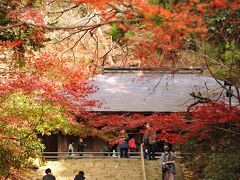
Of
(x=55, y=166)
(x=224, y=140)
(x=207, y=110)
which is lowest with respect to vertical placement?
(x=55, y=166)

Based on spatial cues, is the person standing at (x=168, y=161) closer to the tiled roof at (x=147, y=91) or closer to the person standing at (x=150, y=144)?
the person standing at (x=150, y=144)

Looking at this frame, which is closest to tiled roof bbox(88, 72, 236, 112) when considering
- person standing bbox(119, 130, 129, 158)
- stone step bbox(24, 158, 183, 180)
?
person standing bbox(119, 130, 129, 158)

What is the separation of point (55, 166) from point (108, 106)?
4.58m

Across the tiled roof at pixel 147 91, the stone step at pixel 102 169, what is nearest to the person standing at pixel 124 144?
the stone step at pixel 102 169

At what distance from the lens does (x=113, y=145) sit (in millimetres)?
23219

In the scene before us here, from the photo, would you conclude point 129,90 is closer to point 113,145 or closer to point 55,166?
point 113,145

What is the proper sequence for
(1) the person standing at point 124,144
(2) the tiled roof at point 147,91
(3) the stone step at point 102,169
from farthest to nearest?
1. (2) the tiled roof at point 147,91
2. (1) the person standing at point 124,144
3. (3) the stone step at point 102,169

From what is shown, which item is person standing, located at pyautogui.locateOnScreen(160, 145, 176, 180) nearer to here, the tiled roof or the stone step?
the stone step

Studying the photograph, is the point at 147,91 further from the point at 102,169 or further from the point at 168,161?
the point at 168,161

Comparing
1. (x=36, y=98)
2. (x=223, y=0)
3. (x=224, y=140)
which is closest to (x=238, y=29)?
(x=224, y=140)

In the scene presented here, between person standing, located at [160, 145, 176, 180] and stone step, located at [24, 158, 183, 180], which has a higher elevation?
person standing, located at [160, 145, 176, 180]

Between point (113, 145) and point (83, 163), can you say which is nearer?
point (83, 163)

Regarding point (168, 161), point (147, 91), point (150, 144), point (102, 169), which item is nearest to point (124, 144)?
point (150, 144)

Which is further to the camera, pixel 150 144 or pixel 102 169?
pixel 150 144
